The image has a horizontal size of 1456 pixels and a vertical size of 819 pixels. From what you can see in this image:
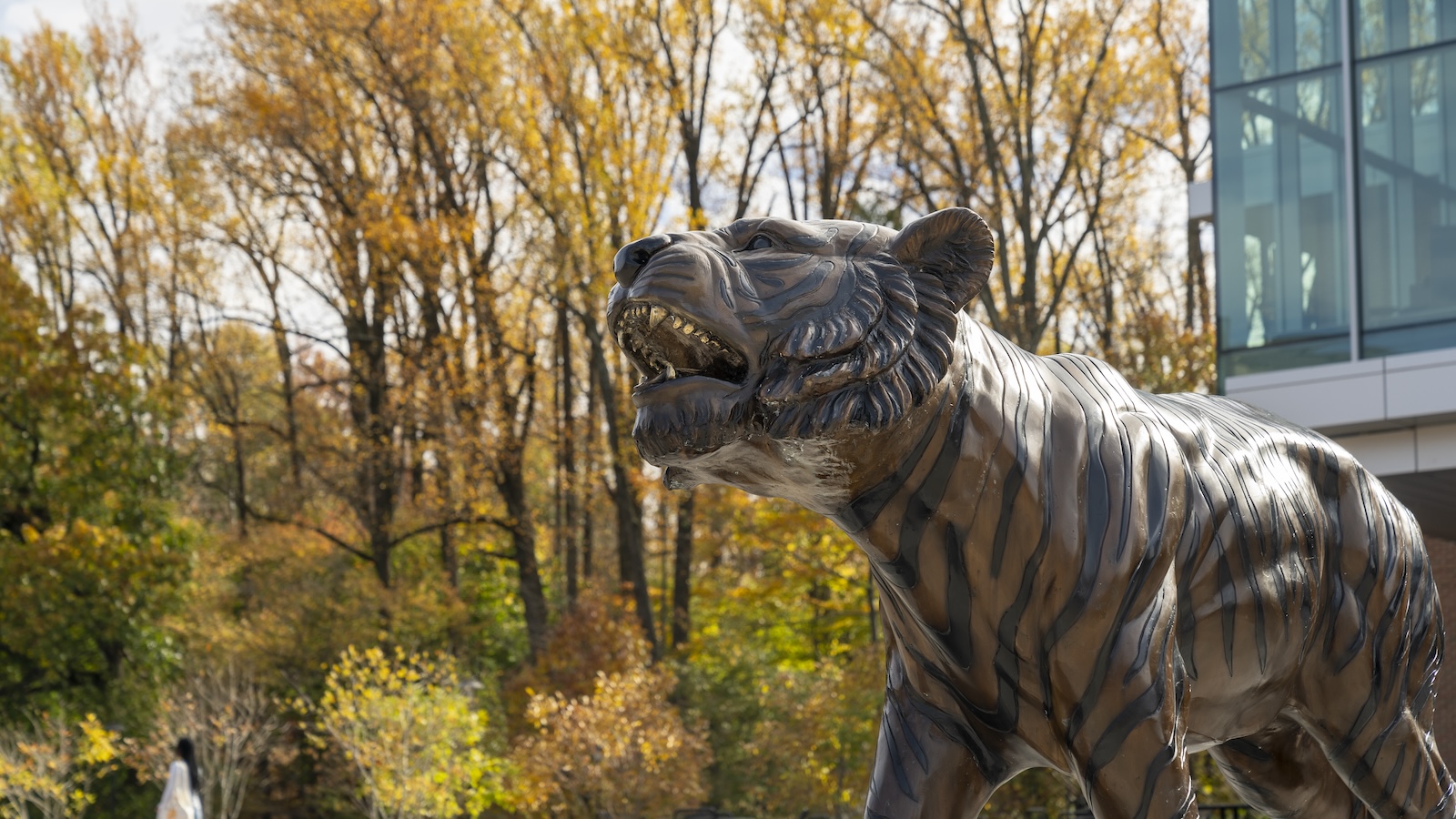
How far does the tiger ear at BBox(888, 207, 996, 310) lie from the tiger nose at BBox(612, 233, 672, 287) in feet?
1.18

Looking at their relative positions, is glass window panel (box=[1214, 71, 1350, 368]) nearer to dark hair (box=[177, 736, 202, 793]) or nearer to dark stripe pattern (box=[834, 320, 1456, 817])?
dark stripe pattern (box=[834, 320, 1456, 817])

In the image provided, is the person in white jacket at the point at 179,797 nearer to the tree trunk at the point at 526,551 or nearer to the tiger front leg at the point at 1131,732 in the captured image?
the tree trunk at the point at 526,551

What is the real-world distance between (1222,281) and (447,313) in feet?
43.9

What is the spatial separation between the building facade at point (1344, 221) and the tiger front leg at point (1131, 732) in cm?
878

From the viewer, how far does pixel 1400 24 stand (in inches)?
413

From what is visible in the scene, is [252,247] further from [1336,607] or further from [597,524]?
[1336,607]

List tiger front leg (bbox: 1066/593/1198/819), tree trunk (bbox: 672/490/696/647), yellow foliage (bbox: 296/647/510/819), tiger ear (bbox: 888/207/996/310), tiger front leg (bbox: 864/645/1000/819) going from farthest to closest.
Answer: tree trunk (bbox: 672/490/696/647), yellow foliage (bbox: 296/647/510/819), tiger front leg (bbox: 864/645/1000/819), tiger front leg (bbox: 1066/593/1198/819), tiger ear (bbox: 888/207/996/310)

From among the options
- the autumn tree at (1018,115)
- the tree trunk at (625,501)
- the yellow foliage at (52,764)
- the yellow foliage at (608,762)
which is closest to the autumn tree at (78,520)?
the yellow foliage at (52,764)

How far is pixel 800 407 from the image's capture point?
196cm

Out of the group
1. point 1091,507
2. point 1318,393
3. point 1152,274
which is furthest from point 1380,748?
point 1152,274

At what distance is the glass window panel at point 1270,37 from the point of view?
10812 mm

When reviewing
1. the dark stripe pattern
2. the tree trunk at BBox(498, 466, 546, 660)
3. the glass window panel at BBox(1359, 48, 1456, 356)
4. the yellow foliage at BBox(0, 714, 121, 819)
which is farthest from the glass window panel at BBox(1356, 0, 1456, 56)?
the yellow foliage at BBox(0, 714, 121, 819)

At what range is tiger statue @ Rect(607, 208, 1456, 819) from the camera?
1.98m

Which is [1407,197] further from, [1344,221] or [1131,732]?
[1131,732]
